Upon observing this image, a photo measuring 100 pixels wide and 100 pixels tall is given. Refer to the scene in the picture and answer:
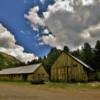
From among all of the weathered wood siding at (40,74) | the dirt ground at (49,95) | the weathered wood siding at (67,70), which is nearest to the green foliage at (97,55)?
the weathered wood siding at (40,74)

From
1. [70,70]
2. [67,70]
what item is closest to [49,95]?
[70,70]

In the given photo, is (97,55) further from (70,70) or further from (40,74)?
(70,70)

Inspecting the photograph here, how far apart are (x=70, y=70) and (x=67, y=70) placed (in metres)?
0.97

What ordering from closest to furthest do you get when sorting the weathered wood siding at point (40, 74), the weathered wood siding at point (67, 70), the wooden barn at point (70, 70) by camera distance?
the wooden barn at point (70, 70)
the weathered wood siding at point (67, 70)
the weathered wood siding at point (40, 74)

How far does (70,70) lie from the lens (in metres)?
66.4

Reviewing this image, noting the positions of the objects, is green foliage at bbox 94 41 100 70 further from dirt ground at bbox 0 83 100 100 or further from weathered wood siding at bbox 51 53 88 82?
dirt ground at bbox 0 83 100 100

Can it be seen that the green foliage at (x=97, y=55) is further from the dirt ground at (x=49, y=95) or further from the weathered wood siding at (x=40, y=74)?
the dirt ground at (x=49, y=95)

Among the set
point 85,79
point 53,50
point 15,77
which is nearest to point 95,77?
point 85,79

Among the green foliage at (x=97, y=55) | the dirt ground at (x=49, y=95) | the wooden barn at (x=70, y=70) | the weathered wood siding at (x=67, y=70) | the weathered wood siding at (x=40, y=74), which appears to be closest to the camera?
the dirt ground at (x=49, y=95)

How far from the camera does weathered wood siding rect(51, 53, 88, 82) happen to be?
2532 inches

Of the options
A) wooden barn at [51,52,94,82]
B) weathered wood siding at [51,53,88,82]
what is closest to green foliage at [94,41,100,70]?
wooden barn at [51,52,94,82]

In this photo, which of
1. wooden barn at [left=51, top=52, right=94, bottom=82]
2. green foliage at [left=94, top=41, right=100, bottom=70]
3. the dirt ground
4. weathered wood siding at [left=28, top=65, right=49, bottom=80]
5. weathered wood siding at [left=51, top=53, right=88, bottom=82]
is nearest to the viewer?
the dirt ground

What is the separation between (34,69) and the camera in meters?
85.1

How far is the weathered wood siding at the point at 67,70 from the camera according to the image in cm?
6431
